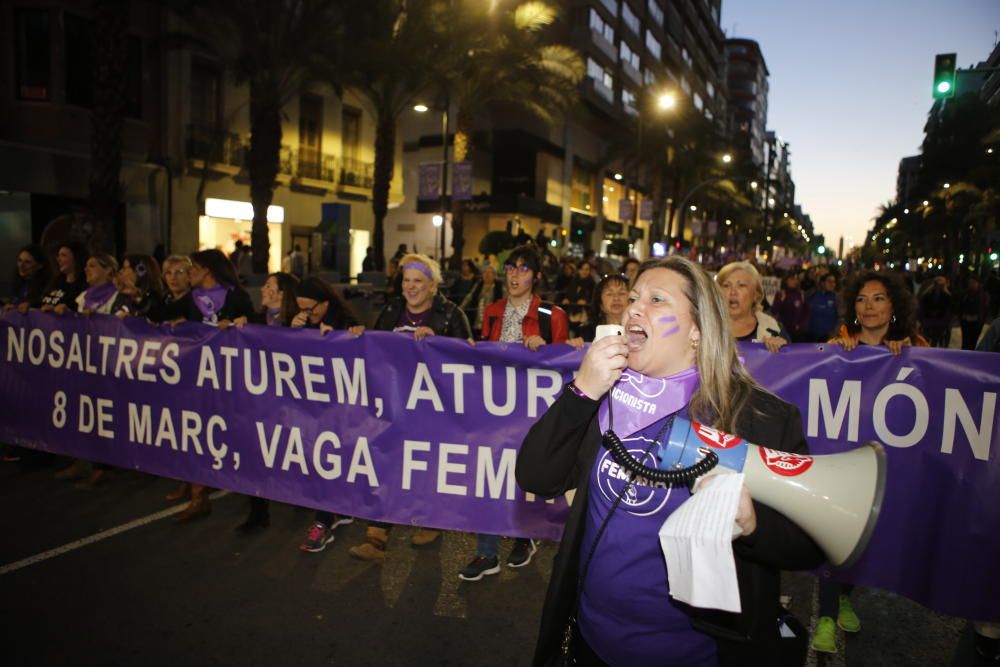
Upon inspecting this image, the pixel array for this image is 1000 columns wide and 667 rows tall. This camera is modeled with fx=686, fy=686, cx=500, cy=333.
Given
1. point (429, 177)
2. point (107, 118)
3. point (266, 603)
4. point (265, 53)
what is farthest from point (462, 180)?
point (266, 603)

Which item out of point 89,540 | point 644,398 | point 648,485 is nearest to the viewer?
point 648,485

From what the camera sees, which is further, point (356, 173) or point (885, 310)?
point (356, 173)

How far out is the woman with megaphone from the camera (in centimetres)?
174

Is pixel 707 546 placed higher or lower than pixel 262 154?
lower

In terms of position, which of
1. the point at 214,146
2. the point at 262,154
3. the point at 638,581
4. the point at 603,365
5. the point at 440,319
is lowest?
the point at 638,581

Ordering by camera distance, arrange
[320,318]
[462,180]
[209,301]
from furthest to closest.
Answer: [462,180] → [209,301] → [320,318]

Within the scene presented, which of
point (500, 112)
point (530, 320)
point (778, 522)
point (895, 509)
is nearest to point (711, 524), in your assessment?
point (778, 522)

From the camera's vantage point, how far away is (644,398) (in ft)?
6.19

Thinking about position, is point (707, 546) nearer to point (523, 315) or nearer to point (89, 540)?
point (523, 315)

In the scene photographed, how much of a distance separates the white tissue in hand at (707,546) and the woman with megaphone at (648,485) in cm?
22

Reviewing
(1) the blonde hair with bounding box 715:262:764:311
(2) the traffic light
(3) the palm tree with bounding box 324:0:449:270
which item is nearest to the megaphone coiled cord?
(1) the blonde hair with bounding box 715:262:764:311

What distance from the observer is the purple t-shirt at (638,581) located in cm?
179

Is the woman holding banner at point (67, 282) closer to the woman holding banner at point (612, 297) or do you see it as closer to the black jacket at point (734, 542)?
the woman holding banner at point (612, 297)

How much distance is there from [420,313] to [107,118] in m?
15.7
